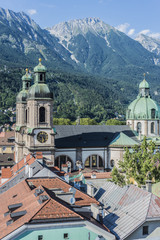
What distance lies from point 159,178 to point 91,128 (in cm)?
2469

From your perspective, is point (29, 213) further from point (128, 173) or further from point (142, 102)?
point (142, 102)

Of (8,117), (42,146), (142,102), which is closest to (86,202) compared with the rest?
(42,146)

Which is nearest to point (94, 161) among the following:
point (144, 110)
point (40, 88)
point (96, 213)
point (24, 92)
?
point (144, 110)

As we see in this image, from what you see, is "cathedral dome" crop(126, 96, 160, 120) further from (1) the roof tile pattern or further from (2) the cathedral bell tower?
(1) the roof tile pattern

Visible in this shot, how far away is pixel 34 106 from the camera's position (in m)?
54.3

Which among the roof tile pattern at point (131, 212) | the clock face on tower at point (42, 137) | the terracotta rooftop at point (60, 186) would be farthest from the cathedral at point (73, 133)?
the roof tile pattern at point (131, 212)

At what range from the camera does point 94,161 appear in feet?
202

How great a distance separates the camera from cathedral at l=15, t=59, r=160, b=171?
54.8 metres

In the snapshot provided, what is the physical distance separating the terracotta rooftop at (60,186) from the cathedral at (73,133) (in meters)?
19.9

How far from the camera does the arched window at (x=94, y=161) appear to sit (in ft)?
200

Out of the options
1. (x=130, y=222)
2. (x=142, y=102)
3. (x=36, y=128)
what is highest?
(x=142, y=102)

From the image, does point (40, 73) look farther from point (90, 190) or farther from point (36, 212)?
point (36, 212)

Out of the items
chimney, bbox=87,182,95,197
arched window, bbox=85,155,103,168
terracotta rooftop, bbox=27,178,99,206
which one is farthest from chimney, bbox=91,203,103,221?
arched window, bbox=85,155,103,168

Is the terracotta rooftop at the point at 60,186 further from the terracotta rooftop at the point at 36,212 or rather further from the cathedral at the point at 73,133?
the cathedral at the point at 73,133
